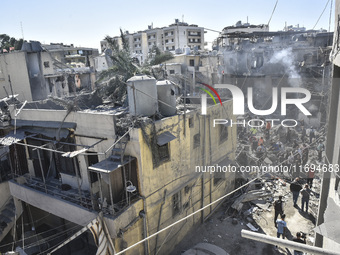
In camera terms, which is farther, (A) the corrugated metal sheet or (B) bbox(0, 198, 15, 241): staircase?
(B) bbox(0, 198, 15, 241): staircase

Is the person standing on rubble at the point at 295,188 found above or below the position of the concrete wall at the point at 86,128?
below

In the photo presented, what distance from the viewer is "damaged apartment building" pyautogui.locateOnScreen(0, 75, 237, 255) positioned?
29.6 ft

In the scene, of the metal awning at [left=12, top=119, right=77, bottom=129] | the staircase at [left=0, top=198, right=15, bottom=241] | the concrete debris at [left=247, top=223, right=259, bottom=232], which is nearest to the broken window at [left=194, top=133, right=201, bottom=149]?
the concrete debris at [left=247, top=223, right=259, bottom=232]

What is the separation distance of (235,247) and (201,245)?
1900 mm

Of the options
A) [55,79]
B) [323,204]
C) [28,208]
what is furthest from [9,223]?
[55,79]

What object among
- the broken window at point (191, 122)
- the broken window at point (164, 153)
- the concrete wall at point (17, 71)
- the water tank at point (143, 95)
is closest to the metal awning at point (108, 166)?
the broken window at point (164, 153)

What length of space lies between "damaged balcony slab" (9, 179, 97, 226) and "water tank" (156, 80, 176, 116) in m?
4.75

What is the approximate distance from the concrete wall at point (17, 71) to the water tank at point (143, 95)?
16.2m

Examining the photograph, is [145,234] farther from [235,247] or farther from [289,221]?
[289,221]

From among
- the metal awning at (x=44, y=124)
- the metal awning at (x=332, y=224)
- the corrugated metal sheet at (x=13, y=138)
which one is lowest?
the metal awning at (x=332, y=224)

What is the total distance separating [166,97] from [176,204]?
185 inches

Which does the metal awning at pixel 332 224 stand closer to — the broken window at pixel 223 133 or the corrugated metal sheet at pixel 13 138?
the broken window at pixel 223 133

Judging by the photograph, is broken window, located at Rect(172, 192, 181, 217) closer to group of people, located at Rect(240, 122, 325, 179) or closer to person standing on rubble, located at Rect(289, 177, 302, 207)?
person standing on rubble, located at Rect(289, 177, 302, 207)

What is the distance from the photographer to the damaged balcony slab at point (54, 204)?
30.3 feet
